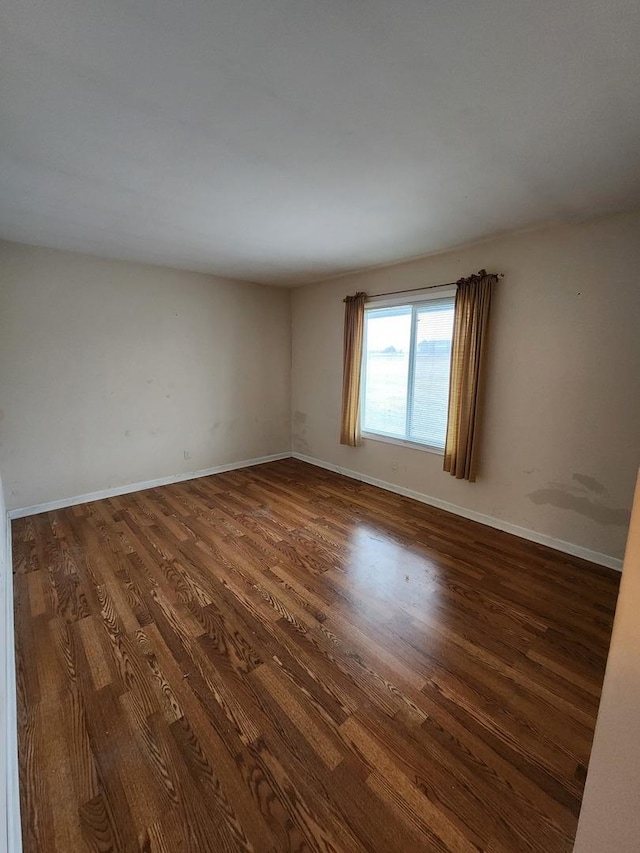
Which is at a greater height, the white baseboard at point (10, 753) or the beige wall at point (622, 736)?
the beige wall at point (622, 736)

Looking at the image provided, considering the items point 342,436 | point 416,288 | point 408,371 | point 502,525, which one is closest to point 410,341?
point 408,371

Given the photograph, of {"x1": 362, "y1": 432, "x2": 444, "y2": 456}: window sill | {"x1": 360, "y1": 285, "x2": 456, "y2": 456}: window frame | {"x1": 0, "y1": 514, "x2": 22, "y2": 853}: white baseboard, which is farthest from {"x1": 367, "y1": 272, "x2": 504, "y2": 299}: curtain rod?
{"x1": 0, "y1": 514, "x2": 22, "y2": 853}: white baseboard

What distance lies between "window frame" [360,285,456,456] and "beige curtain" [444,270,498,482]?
9.4 inches

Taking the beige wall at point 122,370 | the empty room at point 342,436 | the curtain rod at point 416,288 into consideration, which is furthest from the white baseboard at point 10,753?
the curtain rod at point 416,288

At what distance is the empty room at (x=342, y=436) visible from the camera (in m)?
1.11

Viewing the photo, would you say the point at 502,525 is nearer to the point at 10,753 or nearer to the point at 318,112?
the point at 318,112

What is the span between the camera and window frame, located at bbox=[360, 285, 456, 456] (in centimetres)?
342

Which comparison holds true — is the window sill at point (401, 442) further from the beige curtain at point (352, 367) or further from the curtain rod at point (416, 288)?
the curtain rod at point (416, 288)

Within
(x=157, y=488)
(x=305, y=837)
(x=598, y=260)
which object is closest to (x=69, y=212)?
(x=157, y=488)

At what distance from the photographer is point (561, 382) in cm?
270

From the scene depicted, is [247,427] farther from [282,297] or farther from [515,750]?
[515,750]

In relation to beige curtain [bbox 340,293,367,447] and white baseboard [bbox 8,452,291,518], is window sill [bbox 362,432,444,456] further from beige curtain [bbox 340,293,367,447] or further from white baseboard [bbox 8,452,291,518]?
white baseboard [bbox 8,452,291,518]

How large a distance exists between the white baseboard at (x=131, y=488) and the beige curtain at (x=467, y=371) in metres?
2.81

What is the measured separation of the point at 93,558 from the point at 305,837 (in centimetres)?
224
